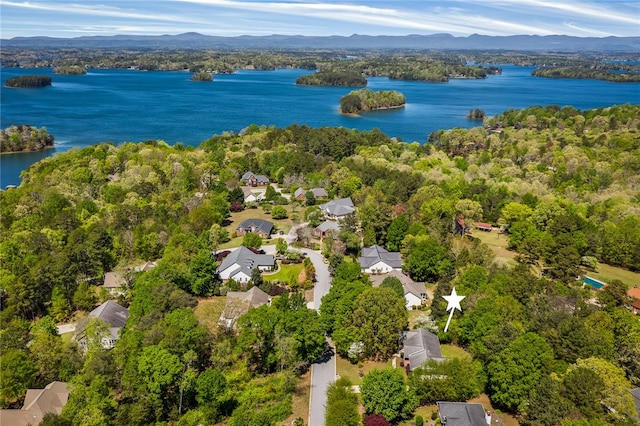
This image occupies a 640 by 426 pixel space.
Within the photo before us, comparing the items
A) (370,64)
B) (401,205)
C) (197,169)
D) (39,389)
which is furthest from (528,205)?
(370,64)

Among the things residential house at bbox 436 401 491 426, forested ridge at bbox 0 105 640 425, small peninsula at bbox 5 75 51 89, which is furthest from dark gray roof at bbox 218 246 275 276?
small peninsula at bbox 5 75 51 89

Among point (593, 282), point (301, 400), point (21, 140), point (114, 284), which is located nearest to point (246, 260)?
point (114, 284)

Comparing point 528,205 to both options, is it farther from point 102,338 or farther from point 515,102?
point 515,102

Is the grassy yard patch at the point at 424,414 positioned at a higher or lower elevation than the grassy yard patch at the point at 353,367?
higher

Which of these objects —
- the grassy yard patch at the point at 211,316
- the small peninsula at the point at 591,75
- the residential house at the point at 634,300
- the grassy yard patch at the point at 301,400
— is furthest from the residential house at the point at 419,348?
the small peninsula at the point at 591,75

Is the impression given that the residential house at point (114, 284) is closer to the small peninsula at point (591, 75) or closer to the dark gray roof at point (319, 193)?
the dark gray roof at point (319, 193)

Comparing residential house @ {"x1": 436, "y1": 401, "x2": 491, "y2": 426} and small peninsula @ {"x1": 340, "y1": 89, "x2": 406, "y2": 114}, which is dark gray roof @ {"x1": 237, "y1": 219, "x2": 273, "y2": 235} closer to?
residential house @ {"x1": 436, "y1": 401, "x2": 491, "y2": 426}

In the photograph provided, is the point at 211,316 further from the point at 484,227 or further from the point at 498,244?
the point at 484,227
